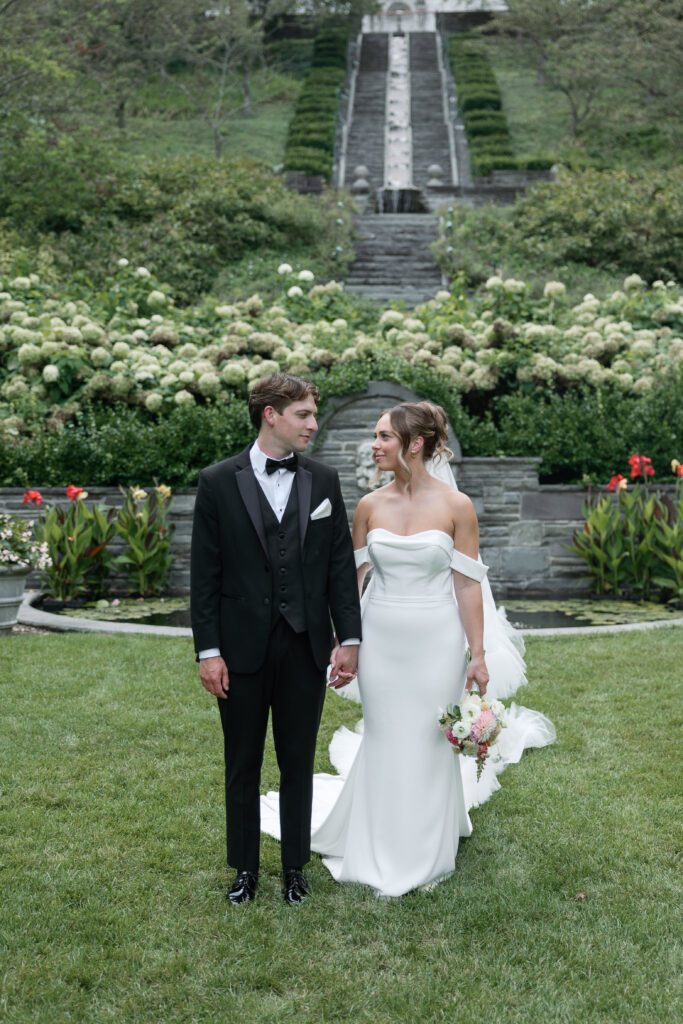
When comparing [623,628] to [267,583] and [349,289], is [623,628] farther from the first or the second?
[349,289]

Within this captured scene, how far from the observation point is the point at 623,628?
8.55 meters

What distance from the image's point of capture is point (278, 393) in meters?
4.00

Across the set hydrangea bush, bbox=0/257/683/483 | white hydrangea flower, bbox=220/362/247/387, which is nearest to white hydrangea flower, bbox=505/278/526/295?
hydrangea bush, bbox=0/257/683/483

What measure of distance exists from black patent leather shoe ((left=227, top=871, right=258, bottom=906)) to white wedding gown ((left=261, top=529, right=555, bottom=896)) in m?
0.37

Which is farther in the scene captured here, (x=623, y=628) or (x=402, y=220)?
(x=402, y=220)

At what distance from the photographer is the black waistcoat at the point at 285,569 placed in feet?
13.2

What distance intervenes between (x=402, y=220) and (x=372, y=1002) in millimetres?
21460

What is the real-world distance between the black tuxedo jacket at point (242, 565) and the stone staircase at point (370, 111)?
26853 millimetres

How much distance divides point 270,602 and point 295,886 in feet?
3.45

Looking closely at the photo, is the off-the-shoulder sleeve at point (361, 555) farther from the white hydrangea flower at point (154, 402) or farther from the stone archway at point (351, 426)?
the white hydrangea flower at point (154, 402)

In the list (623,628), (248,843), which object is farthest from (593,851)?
(623,628)

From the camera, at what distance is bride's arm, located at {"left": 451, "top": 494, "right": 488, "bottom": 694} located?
4.40m

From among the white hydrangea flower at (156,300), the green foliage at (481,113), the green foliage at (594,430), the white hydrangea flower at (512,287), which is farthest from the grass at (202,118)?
the green foliage at (594,430)

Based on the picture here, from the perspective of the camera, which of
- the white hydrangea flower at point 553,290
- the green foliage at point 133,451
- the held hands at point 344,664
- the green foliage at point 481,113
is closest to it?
the held hands at point 344,664
